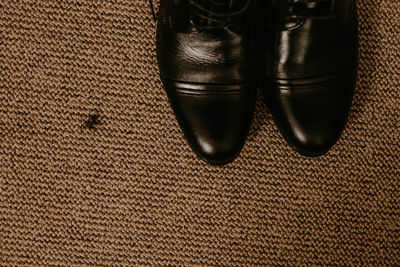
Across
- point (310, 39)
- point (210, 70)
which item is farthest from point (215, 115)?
point (310, 39)

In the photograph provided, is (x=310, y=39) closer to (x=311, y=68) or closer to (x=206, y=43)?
(x=311, y=68)

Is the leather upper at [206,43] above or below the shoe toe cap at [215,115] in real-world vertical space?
above

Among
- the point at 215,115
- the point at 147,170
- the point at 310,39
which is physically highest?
the point at 310,39

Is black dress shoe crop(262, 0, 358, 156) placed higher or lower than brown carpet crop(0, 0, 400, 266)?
higher

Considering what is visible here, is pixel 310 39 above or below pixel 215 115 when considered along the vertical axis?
above

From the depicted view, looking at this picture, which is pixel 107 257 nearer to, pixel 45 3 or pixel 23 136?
pixel 23 136
